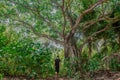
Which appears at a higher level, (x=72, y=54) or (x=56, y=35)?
(x=56, y=35)

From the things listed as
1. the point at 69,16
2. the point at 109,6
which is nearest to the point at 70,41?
the point at 69,16

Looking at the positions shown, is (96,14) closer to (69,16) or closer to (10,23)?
(69,16)

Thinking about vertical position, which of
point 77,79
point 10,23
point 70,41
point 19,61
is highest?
point 10,23

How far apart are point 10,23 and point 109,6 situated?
14.7ft

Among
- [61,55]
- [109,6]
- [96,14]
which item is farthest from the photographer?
[61,55]

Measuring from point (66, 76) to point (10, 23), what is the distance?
3996 millimetres

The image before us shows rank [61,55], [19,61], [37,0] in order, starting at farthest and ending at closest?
[61,55] < [37,0] < [19,61]

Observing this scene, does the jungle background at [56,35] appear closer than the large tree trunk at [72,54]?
Yes

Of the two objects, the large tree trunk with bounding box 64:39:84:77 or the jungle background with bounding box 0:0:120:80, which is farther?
the large tree trunk with bounding box 64:39:84:77

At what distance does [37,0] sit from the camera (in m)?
11.6

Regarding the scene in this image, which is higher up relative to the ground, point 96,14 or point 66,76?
point 96,14

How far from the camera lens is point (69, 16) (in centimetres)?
1291

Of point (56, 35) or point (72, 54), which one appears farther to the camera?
point (56, 35)

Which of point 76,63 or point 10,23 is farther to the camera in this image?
point 10,23
